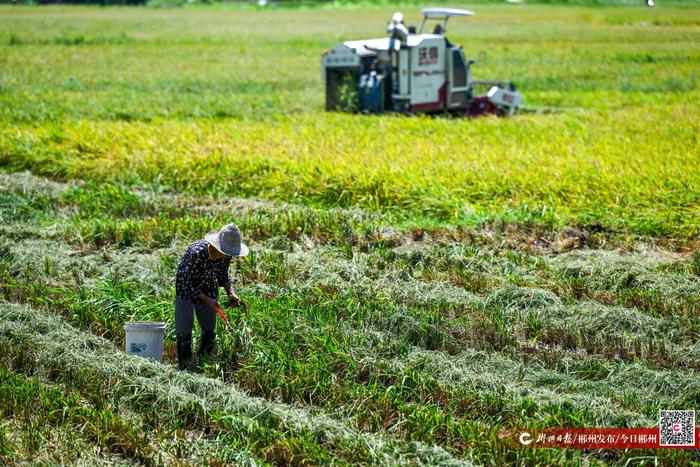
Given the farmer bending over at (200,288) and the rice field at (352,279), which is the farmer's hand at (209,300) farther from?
the rice field at (352,279)

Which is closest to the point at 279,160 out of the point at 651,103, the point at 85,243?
the point at 85,243

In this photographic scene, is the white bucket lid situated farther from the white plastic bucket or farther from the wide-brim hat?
the wide-brim hat

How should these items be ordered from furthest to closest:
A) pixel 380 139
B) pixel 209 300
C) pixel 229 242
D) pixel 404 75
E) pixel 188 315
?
pixel 404 75, pixel 380 139, pixel 188 315, pixel 209 300, pixel 229 242

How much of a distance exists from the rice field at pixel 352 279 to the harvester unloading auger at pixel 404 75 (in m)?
0.99

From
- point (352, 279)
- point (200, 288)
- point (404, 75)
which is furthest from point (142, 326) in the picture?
point (404, 75)

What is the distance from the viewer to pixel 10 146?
1524 cm

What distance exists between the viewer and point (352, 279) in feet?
28.8

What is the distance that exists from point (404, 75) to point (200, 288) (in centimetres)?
1338

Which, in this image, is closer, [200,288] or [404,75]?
[200,288]

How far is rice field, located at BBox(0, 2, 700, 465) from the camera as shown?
5746 mm

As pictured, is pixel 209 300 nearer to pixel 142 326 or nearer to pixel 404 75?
pixel 142 326

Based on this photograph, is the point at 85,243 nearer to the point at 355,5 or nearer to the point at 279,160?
the point at 279,160

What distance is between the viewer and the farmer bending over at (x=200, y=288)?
6.64m

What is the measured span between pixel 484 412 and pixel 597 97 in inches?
752
